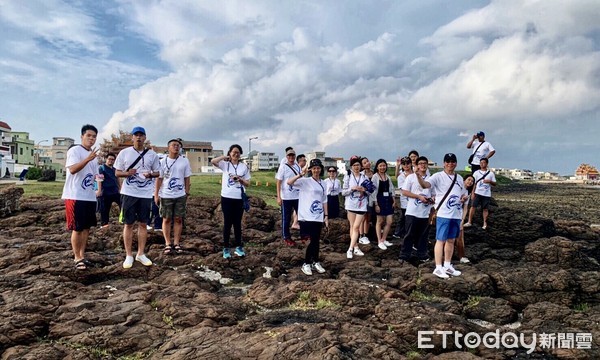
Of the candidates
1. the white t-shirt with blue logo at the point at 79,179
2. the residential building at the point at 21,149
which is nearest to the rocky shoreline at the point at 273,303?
the white t-shirt with blue logo at the point at 79,179

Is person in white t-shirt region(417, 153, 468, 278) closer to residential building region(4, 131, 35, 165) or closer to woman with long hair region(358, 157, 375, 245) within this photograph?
woman with long hair region(358, 157, 375, 245)

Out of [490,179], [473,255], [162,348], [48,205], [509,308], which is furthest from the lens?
[48,205]

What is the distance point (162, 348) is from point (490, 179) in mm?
10432

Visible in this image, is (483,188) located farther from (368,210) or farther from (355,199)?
A: (355,199)

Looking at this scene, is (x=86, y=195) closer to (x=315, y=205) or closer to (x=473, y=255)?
(x=315, y=205)

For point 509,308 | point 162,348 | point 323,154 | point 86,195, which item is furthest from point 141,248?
point 323,154

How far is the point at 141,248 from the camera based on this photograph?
805 cm

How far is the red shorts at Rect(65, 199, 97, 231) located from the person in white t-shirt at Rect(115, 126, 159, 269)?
67 centimetres

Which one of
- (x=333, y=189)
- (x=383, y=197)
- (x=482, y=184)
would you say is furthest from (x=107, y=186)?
(x=482, y=184)

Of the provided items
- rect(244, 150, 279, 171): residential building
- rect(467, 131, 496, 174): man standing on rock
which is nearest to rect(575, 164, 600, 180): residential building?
rect(244, 150, 279, 171): residential building

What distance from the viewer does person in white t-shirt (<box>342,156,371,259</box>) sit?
31.5ft

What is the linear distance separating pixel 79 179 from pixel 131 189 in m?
0.93

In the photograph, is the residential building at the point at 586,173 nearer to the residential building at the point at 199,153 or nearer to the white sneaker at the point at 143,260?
the residential building at the point at 199,153

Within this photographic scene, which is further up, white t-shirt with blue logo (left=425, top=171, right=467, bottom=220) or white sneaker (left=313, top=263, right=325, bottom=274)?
white t-shirt with blue logo (left=425, top=171, right=467, bottom=220)
